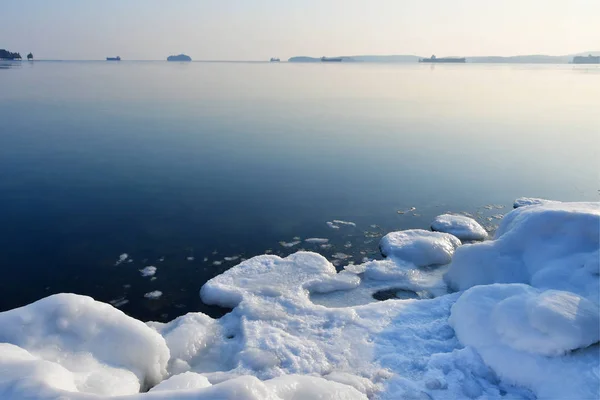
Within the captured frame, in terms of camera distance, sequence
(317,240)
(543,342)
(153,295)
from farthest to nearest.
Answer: (317,240) → (153,295) → (543,342)

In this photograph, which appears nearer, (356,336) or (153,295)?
(356,336)

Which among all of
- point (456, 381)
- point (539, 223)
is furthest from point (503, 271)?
point (456, 381)

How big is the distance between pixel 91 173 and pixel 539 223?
14.4 meters

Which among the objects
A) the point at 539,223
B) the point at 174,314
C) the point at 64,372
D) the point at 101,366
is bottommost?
the point at 174,314

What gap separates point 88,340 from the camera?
6.55 metres

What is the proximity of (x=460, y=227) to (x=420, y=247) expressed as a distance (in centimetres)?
198

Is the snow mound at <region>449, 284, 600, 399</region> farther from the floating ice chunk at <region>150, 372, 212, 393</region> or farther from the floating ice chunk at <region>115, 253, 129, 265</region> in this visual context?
the floating ice chunk at <region>115, 253, 129, 265</region>

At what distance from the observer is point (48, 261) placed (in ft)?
33.9

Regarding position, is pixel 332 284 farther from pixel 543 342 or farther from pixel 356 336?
pixel 543 342

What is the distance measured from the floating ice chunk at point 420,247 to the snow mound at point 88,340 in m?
6.10

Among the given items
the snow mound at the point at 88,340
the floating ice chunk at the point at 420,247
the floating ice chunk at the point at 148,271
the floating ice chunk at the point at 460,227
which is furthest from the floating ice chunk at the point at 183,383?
the floating ice chunk at the point at 460,227

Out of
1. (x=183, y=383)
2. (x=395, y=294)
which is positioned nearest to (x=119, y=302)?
(x=183, y=383)

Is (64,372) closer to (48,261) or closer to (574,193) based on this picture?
(48,261)

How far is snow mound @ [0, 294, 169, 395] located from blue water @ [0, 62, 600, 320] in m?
2.00
